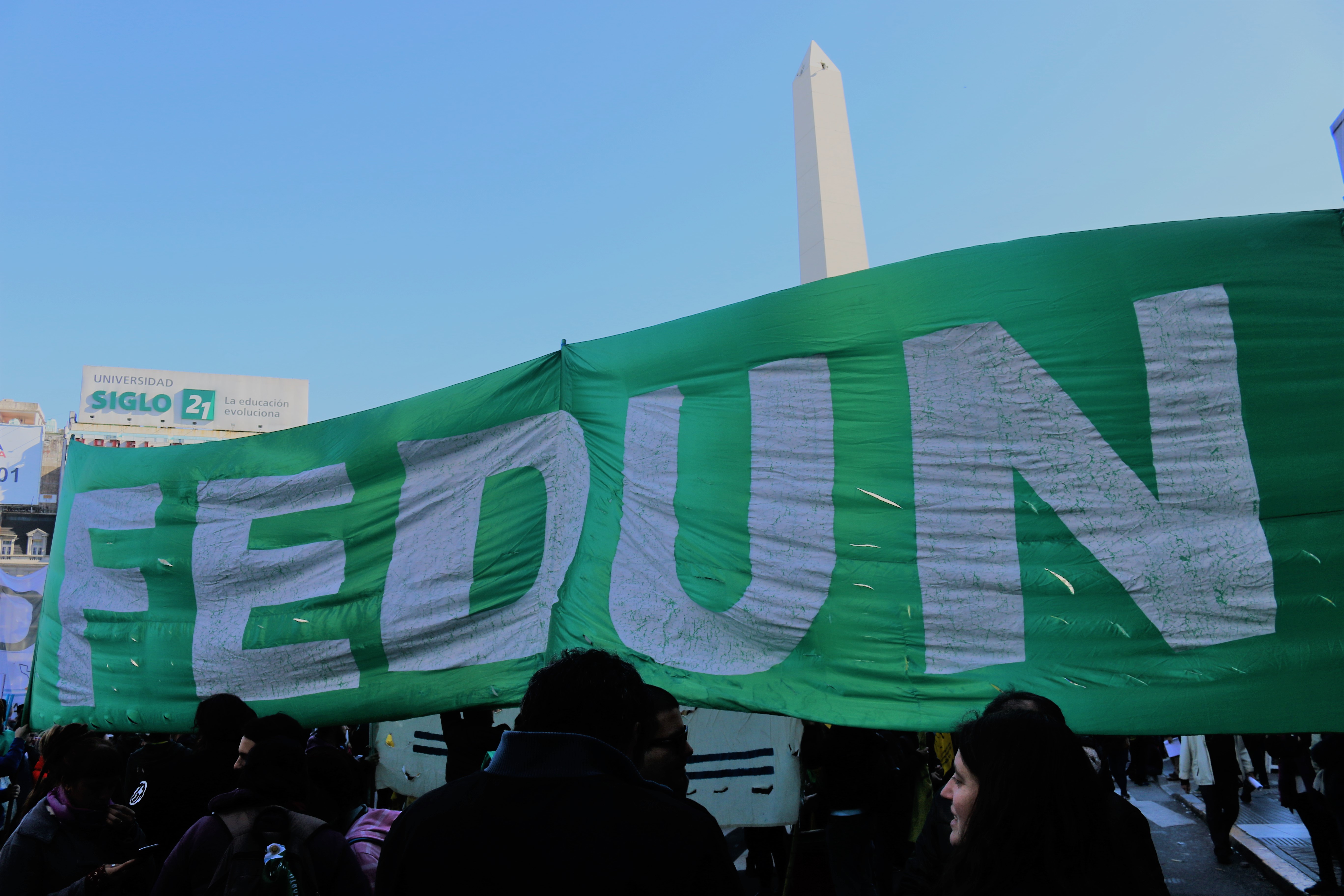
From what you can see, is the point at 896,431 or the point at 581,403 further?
the point at 581,403

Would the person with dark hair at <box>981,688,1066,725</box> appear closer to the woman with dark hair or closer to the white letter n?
the white letter n

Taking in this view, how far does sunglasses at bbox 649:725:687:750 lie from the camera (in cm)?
342

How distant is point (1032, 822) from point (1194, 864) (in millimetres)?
8153

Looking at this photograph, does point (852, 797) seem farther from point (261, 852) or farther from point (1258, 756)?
point (1258, 756)

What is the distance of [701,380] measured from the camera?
4.45 meters

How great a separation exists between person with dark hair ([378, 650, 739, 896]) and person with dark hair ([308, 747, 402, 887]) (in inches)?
61.4

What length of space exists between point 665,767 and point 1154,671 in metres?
1.77

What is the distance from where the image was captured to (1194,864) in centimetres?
816

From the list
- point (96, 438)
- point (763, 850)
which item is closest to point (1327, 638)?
point (763, 850)

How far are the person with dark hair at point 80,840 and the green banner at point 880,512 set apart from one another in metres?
1.44

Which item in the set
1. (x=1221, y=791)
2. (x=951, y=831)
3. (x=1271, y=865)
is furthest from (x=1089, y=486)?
(x=1221, y=791)

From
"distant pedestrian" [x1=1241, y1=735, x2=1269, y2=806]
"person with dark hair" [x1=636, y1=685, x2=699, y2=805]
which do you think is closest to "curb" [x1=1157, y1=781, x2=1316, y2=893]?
"distant pedestrian" [x1=1241, y1=735, x2=1269, y2=806]

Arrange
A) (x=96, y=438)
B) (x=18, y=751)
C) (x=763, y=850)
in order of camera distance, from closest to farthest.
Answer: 1. (x=763, y=850)
2. (x=18, y=751)
3. (x=96, y=438)

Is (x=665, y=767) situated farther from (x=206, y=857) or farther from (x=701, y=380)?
(x=701, y=380)
